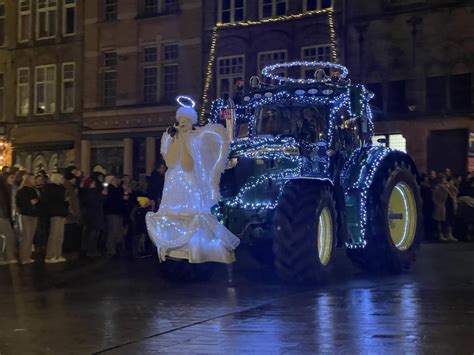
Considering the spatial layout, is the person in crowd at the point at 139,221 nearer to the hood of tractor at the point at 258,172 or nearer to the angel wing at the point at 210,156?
the hood of tractor at the point at 258,172

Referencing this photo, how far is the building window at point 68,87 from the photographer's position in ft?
111

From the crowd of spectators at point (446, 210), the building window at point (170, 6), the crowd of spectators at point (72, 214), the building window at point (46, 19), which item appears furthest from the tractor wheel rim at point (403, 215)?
the building window at point (46, 19)

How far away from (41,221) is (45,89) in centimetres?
1899

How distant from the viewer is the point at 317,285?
36.8ft

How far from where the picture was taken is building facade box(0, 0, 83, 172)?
33.5 metres

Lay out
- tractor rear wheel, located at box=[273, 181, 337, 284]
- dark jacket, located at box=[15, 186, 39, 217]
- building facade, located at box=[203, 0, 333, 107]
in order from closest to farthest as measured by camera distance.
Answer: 1. tractor rear wheel, located at box=[273, 181, 337, 284]
2. dark jacket, located at box=[15, 186, 39, 217]
3. building facade, located at box=[203, 0, 333, 107]

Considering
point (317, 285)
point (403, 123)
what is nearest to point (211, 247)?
point (317, 285)

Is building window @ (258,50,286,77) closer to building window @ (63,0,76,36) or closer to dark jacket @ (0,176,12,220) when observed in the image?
building window @ (63,0,76,36)

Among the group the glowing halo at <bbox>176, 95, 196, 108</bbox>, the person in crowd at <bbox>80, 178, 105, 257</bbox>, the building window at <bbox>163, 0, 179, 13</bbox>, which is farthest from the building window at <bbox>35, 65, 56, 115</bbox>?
the glowing halo at <bbox>176, 95, 196, 108</bbox>

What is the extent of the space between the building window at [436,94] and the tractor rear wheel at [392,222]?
1198 cm

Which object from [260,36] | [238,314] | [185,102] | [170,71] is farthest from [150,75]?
[238,314]

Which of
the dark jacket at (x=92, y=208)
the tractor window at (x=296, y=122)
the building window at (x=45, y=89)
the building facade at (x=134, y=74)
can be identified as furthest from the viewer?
the building window at (x=45, y=89)

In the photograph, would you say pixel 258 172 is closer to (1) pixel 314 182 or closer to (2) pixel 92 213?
(1) pixel 314 182

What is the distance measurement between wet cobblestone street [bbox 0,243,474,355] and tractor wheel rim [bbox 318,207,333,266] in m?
0.47
